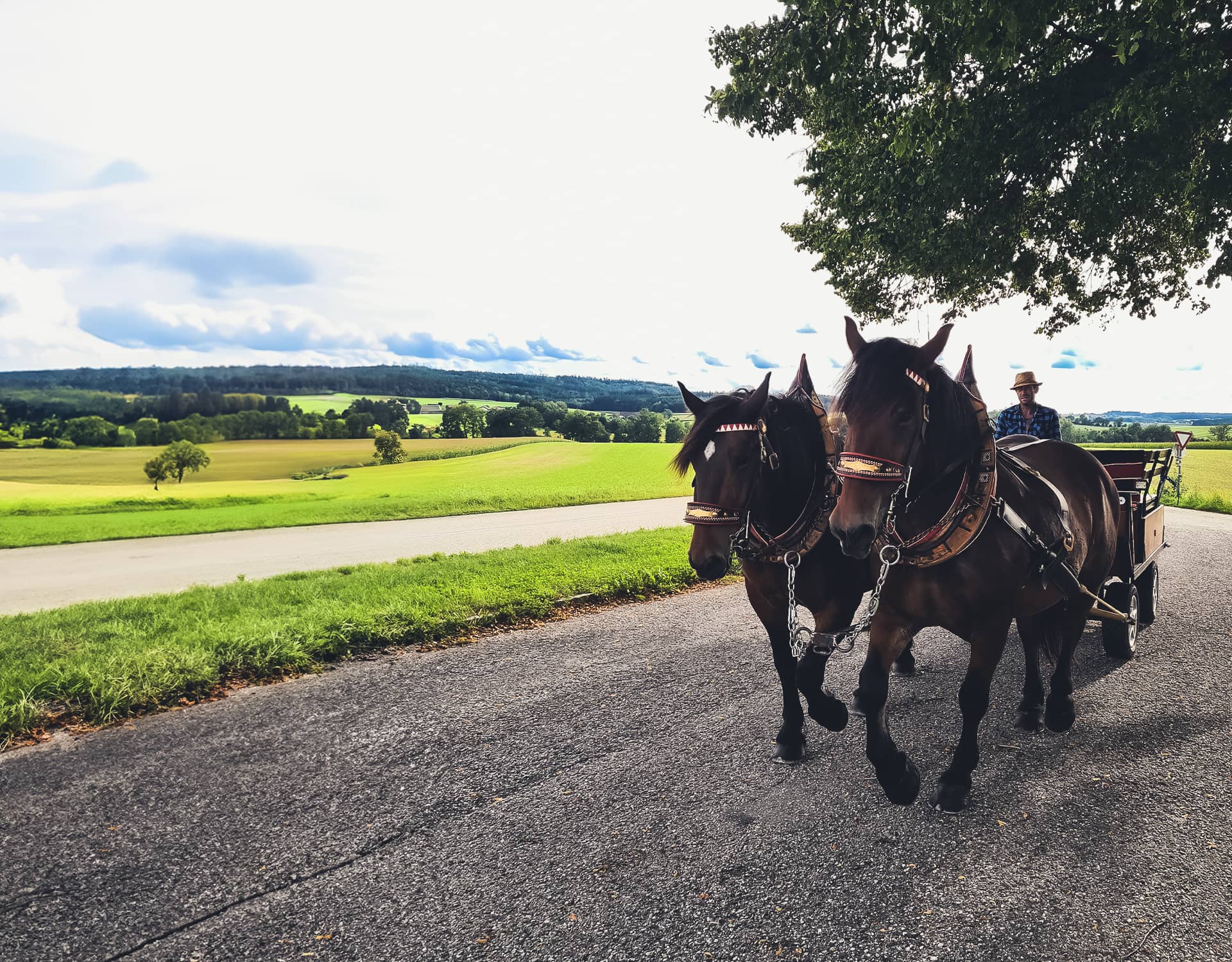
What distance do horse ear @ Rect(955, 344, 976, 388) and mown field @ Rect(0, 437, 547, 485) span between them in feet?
89.5

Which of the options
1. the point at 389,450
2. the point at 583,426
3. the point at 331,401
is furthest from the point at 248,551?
the point at 583,426

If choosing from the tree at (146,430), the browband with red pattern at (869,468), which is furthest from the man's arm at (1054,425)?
the tree at (146,430)

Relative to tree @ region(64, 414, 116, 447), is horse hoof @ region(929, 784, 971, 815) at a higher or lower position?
lower

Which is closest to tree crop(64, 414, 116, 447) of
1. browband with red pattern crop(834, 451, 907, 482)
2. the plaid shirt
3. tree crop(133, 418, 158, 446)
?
tree crop(133, 418, 158, 446)

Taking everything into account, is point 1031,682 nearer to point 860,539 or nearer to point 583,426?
point 860,539

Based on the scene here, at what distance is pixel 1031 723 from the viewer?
4062 mm

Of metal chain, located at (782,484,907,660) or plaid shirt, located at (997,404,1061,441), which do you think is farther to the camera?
plaid shirt, located at (997,404,1061,441)

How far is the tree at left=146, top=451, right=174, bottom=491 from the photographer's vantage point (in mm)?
26047

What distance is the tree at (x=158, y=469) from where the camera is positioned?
26.0 metres

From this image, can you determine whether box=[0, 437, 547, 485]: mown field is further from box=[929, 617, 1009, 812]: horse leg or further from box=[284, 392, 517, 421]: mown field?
box=[929, 617, 1009, 812]: horse leg

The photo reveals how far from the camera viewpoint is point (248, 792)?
3375 millimetres

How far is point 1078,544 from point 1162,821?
152 centimetres

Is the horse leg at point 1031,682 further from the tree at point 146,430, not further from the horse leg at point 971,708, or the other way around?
the tree at point 146,430

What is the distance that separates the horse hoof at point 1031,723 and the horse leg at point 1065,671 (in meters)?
0.10
